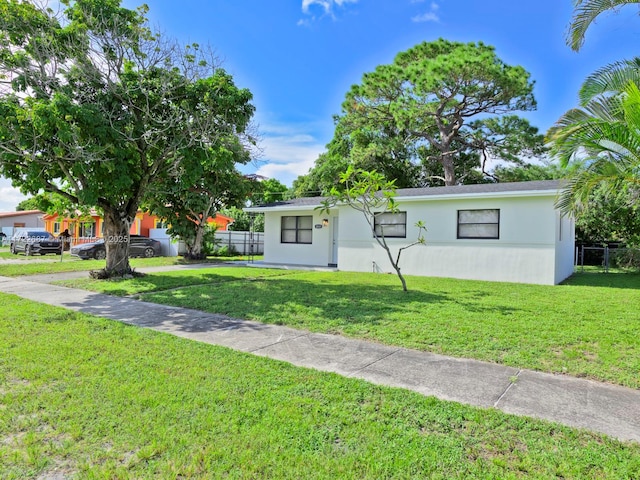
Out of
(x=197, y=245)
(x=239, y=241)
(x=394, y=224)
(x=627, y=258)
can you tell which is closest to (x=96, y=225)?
(x=239, y=241)

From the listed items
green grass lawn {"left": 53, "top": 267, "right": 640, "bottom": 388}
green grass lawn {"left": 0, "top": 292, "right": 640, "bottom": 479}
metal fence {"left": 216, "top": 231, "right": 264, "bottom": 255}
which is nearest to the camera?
green grass lawn {"left": 0, "top": 292, "right": 640, "bottom": 479}

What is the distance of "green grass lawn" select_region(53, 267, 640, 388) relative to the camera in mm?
4680

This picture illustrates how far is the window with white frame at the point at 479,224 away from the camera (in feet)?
38.5

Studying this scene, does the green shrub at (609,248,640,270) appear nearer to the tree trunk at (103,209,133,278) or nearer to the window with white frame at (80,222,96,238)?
the tree trunk at (103,209,133,278)

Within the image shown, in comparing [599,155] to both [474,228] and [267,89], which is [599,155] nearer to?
[474,228]

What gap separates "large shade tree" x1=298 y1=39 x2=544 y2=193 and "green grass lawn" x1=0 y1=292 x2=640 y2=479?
1962cm

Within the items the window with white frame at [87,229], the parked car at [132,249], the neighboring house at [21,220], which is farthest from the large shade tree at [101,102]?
the neighboring house at [21,220]

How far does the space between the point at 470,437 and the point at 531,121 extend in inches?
946

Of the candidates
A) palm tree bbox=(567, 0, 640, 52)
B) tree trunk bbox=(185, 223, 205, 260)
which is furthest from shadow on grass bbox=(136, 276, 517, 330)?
tree trunk bbox=(185, 223, 205, 260)

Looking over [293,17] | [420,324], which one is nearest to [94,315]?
[420,324]

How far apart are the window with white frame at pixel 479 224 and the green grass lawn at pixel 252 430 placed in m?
9.48

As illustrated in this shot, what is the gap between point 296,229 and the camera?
1700 centimetres

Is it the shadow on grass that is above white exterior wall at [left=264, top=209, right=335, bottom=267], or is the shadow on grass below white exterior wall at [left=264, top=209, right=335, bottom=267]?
below

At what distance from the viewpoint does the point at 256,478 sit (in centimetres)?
229
